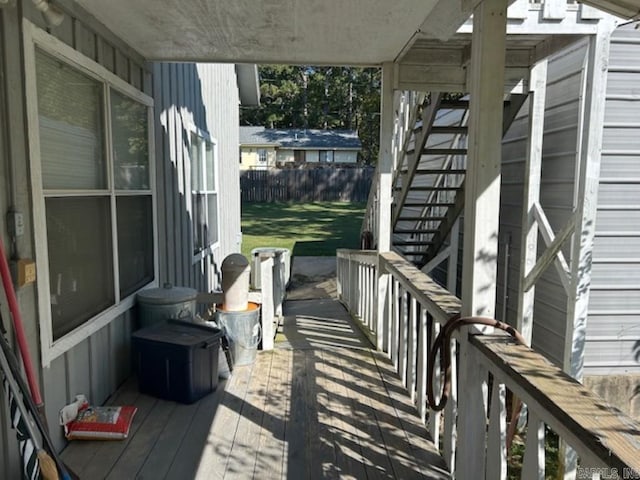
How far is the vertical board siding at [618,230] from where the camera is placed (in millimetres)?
4129

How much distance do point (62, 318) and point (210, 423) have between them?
1047mm

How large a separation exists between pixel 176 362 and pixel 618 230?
3.88 meters

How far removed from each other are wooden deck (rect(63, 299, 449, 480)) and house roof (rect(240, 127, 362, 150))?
27459 mm

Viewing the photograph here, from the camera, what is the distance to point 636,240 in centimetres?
430

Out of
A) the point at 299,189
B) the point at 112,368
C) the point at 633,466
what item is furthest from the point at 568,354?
the point at 299,189

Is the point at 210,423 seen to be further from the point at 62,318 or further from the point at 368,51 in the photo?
the point at 368,51

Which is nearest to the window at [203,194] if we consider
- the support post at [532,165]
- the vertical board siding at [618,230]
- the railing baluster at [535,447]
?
the support post at [532,165]

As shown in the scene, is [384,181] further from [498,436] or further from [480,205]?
[498,436]

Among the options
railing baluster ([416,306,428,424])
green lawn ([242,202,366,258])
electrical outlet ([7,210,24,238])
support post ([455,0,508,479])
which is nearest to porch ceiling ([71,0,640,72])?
support post ([455,0,508,479])

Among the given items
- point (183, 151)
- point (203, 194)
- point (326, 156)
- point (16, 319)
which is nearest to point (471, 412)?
point (16, 319)

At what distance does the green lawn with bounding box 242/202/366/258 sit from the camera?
12906mm

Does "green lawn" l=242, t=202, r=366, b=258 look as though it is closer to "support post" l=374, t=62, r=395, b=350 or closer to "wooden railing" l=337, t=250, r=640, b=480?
"support post" l=374, t=62, r=395, b=350

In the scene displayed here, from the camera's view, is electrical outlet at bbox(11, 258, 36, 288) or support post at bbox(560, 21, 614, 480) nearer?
electrical outlet at bbox(11, 258, 36, 288)

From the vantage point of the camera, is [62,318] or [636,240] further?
[636,240]
